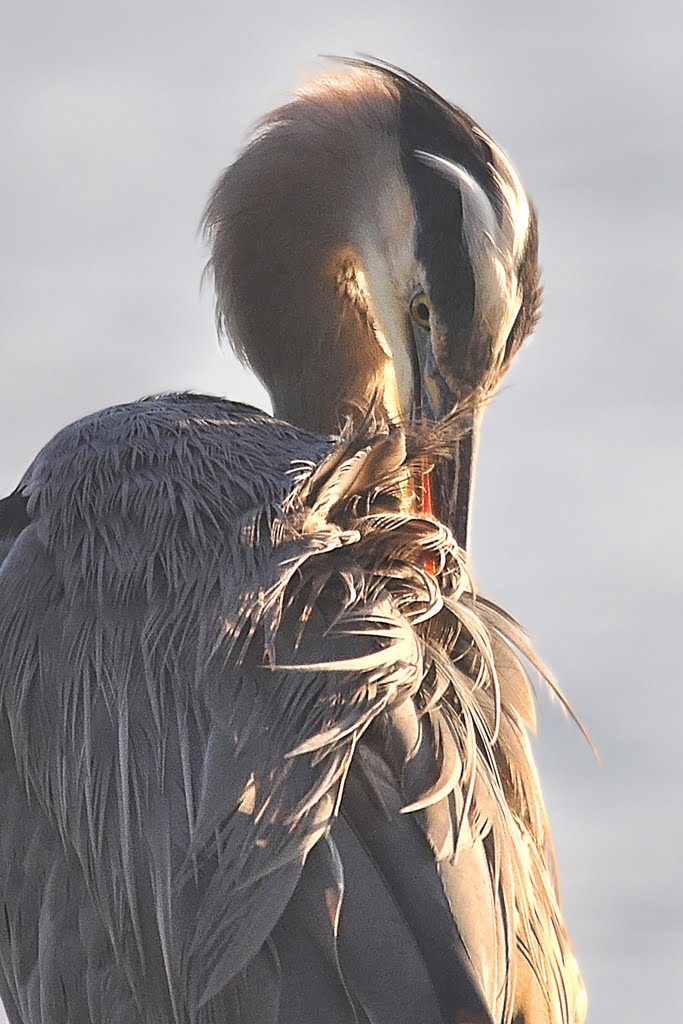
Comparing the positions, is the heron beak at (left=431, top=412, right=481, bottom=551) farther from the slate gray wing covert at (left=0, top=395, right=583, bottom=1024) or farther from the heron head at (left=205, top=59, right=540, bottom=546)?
the slate gray wing covert at (left=0, top=395, right=583, bottom=1024)

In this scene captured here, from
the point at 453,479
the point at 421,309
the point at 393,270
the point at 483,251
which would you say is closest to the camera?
the point at 453,479

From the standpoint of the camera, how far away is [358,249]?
14.9ft

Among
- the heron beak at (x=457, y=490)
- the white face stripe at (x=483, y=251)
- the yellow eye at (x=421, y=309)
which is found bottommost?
the heron beak at (x=457, y=490)

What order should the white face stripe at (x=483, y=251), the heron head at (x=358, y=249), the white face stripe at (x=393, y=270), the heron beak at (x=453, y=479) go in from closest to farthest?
the heron beak at (x=453, y=479), the white face stripe at (x=483, y=251), the heron head at (x=358, y=249), the white face stripe at (x=393, y=270)

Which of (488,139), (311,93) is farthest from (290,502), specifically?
(311,93)

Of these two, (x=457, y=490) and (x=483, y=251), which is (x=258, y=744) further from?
(x=483, y=251)

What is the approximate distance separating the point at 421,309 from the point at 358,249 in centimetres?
30

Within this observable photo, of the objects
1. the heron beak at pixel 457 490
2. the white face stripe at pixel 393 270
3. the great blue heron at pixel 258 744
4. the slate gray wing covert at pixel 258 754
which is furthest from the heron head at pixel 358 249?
the slate gray wing covert at pixel 258 754

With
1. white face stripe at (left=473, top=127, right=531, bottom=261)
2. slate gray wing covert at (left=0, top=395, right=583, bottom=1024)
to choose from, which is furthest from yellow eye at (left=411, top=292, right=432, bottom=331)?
slate gray wing covert at (left=0, top=395, right=583, bottom=1024)

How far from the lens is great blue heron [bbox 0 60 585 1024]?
249 cm

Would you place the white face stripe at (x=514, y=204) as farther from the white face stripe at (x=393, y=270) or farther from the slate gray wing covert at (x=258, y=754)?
the slate gray wing covert at (x=258, y=754)

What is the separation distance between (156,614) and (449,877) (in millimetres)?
683

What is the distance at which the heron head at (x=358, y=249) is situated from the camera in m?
4.24

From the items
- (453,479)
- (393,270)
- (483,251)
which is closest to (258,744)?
(453,479)
